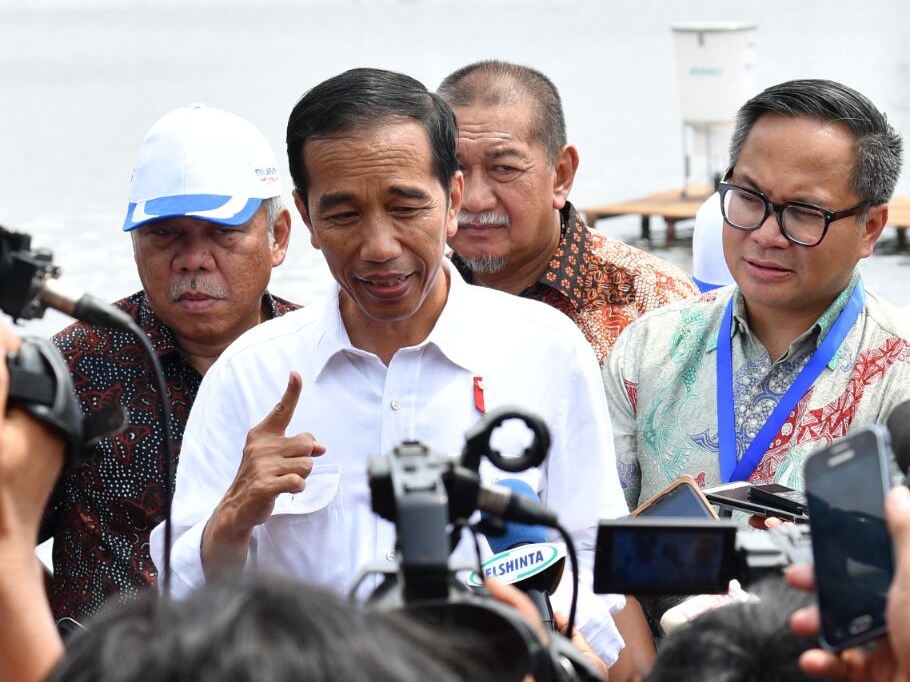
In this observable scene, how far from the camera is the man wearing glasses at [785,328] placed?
305 cm

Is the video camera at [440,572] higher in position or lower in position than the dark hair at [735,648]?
higher

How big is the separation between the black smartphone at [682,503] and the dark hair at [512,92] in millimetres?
1790

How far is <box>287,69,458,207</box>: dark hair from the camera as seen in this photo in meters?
2.83

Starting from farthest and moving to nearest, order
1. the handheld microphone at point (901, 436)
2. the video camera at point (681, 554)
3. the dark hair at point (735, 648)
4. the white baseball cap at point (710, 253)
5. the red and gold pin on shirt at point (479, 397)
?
the white baseball cap at point (710, 253) < the red and gold pin on shirt at point (479, 397) < the handheld microphone at point (901, 436) < the video camera at point (681, 554) < the dark hair at point (735, 648)

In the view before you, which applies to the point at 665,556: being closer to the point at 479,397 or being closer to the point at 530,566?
the point at 530,566

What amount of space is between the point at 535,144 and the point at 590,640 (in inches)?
79.6

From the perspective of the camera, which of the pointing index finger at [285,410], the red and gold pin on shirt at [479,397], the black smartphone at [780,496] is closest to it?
the pointing index finger at [285,410]

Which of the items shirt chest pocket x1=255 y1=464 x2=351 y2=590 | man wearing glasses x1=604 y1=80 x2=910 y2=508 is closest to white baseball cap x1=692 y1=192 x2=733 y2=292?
man wearing glasses x1=604 y1=80 x2=910 y2=508

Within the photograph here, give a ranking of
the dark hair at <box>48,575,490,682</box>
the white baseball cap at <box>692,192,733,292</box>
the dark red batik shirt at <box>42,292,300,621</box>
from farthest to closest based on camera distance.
Answer: 1. the white baseball cap at <box>692,192,733,292</box>
2. the dark red batik shirt at <box>42,292,300,621</box>
3. the dark hair at <box>48,575,490,682</box>

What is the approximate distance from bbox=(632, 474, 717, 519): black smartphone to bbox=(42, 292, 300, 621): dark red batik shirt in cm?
117

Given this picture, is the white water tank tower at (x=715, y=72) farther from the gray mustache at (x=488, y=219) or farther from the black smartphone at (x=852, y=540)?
the black smartphone at (x=852, y=540)

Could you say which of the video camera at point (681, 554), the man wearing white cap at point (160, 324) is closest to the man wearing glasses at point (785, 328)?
the man wearing white cap at point (160, 324)

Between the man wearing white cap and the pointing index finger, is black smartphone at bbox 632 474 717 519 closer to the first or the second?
the pointing index finger

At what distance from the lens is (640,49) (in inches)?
1801
